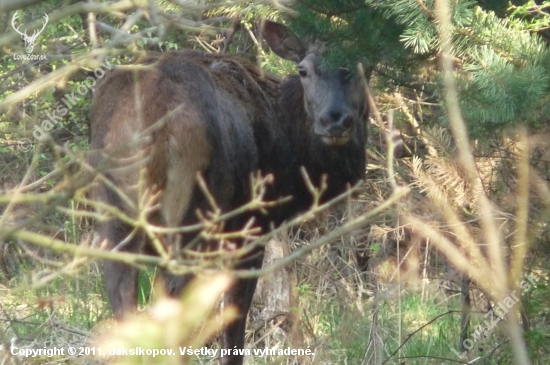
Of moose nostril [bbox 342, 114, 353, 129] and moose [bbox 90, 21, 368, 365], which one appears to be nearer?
moose [bbox 90, 21, 368, 365]

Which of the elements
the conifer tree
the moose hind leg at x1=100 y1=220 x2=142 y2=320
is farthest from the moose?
the conifer tree

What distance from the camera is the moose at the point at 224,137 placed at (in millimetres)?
5121

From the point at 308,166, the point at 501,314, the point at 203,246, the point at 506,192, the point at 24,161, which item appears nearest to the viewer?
the point at 501,314

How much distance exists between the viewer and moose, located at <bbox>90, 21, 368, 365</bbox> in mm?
5121

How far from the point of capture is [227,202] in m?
5.70

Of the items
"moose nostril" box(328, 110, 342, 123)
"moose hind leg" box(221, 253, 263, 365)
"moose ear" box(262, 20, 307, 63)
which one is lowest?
"moose hind leg" box(221, 253, 263, 365)

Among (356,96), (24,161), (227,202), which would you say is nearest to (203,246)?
(227,202)

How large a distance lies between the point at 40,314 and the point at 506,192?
11.1 feet

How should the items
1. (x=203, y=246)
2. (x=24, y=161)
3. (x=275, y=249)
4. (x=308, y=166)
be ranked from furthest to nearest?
(x=24, y=161) < (x=275, y=249) < (x=308, y=166) < (x=203, y=246)

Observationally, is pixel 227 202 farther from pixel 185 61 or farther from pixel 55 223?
pixel 55 223

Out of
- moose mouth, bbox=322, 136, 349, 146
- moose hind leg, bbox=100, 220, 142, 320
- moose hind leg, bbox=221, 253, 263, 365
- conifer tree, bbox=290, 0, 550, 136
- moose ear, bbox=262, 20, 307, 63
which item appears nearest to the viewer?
conifer tree, bbox=290, 0, 550, 136

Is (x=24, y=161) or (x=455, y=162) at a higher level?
(x=455, y=162)

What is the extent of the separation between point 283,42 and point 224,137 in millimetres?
1716

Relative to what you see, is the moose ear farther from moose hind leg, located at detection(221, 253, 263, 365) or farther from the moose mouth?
moose hind leg, located at detection(221, 253, 263, 365)
